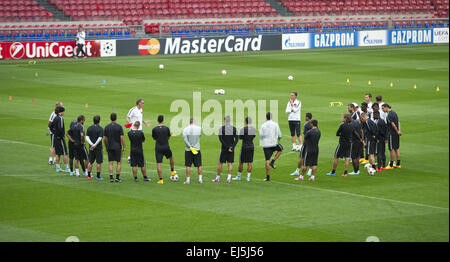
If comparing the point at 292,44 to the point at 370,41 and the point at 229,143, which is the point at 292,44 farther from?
the point at 229,143

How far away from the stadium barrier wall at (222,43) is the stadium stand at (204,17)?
995 millimetres

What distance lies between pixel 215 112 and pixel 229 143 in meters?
11.3

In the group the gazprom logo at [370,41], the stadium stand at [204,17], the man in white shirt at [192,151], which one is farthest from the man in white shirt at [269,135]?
the gazprom logo at [370,41]

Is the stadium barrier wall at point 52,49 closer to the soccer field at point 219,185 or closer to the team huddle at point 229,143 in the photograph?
the soccer field at point 219,185

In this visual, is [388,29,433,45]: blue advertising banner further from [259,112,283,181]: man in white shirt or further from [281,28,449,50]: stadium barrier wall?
[259,112,283,181]: man in white shirt

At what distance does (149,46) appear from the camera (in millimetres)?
52500

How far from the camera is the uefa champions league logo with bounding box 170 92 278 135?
28047 millimetres

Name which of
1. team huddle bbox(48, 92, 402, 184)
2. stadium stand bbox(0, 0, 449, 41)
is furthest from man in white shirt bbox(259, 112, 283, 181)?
stadium stand bbox(0, 0, 449, 41)

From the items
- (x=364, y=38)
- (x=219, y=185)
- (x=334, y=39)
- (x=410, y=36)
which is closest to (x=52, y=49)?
(x=334, y=39)

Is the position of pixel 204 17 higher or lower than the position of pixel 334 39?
higher

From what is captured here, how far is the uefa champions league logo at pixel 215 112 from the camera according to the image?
2805 cm

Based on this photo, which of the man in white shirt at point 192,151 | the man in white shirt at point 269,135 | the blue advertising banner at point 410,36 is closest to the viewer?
the man in white shirt at point 192,151

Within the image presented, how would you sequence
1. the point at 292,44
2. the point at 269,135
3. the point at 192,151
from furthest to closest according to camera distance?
the point at 292,44 < the point at 269,135 < the point at 192,151

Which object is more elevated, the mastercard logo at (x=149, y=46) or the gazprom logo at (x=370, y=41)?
the gazprom logo at (x=370, y=41)
